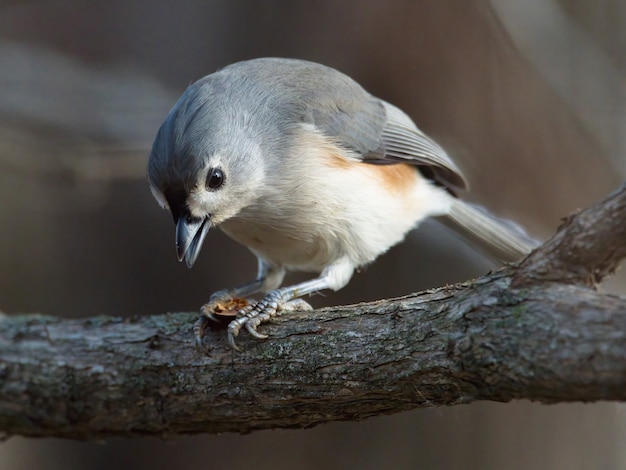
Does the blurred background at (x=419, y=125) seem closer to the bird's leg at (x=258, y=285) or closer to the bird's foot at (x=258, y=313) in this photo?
the bird's leg at (x=258, y=285)

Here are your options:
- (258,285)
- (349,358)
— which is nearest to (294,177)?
(258,285)

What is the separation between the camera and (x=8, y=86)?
4434 millimetres

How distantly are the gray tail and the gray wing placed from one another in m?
0.15

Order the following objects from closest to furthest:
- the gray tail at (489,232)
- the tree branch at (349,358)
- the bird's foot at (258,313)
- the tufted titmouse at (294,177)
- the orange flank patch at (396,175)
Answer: the tree branch at (349,358) < the bird's foot at (258,313) < the tufted titmouse at (294,177) < the orange flank patch at (396,175) < the gray tail at (489,232)

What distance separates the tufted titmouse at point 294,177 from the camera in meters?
2.54

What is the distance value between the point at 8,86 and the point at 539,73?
335cm

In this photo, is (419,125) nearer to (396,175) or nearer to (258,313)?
(396,175)

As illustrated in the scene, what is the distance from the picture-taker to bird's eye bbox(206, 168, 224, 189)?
2.55 meters

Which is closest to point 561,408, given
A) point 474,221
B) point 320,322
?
point 474,221

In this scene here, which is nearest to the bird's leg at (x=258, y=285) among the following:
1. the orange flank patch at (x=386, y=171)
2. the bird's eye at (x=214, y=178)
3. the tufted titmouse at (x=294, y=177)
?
the tufted titmouse at (x=294, y=177)

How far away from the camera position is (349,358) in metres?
2.14

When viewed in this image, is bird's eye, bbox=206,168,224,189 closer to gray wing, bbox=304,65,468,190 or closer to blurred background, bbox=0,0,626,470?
gray wing, bbox=304,65,468,190

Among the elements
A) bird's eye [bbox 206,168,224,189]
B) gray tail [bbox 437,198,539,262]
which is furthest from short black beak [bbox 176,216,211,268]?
gray tail [bbox 437,198,539,262]

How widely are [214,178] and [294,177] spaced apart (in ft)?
1.23
